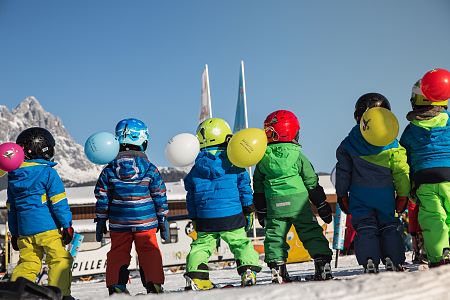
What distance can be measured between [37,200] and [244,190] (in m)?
2.04

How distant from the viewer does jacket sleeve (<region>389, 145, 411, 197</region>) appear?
5027 mm

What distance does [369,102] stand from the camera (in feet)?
17.3

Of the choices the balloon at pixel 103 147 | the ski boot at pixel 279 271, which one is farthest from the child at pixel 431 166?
the balloon at pixel 103 147

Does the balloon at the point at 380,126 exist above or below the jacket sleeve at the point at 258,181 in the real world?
above

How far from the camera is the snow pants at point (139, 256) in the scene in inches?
201

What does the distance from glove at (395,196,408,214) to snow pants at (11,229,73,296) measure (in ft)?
10.3

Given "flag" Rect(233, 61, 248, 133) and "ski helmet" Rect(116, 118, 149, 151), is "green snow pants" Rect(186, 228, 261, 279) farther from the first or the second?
"flag" Rect(233, 61, 248, 133)

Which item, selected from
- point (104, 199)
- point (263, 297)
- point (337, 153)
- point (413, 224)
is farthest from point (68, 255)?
point (413, 224)

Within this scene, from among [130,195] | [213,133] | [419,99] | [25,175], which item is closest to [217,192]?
[213,133]

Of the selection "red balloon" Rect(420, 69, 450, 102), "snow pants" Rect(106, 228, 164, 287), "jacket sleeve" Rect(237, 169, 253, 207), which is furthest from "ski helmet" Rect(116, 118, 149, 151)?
"red balloon" Rect(420, 69, 450, 102)

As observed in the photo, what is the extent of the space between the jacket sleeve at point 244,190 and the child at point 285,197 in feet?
0.66

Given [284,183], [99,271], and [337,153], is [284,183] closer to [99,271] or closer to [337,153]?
[337,153]

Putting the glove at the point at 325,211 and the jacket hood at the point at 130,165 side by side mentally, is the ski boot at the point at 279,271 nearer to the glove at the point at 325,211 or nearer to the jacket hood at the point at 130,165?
the glove at the point at 325,211

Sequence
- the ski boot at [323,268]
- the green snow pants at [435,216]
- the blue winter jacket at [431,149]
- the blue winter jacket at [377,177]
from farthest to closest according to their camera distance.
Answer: the ski boot at [323,268] < the blue winter jacket at [377,177] < the blue winter jacket at [431,149] < the green snow pants at [435,216]
